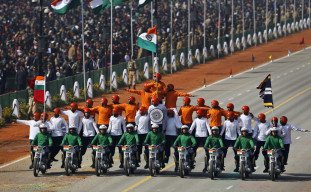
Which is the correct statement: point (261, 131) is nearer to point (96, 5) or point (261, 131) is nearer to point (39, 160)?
point (39, 160)

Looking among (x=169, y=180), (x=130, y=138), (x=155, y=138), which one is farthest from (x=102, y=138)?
(x=169, y=180)

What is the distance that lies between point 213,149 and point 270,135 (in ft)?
6.56

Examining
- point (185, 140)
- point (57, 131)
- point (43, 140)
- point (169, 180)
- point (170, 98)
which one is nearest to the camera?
point (169, 180)

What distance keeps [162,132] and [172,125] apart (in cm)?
46

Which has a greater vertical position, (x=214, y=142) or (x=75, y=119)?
(x=75, y=119)

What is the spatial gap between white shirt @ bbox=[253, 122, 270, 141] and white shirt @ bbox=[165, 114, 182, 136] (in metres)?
2.82

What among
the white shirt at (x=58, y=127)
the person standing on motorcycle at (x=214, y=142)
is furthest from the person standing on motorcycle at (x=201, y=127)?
the white shirt at (x=58, y=127)

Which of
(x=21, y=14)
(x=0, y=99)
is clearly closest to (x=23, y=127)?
(x=0, y=99)

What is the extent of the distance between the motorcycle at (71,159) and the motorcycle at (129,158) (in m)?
1.75

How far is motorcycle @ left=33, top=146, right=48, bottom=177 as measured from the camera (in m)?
48.0

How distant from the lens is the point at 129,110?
50.2 metres

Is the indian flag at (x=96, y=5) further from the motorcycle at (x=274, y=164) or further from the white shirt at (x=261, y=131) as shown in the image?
the motorcycle at (x=274, y=164)

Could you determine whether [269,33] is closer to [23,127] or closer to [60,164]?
[23,127]

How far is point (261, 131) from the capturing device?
4781 cm
